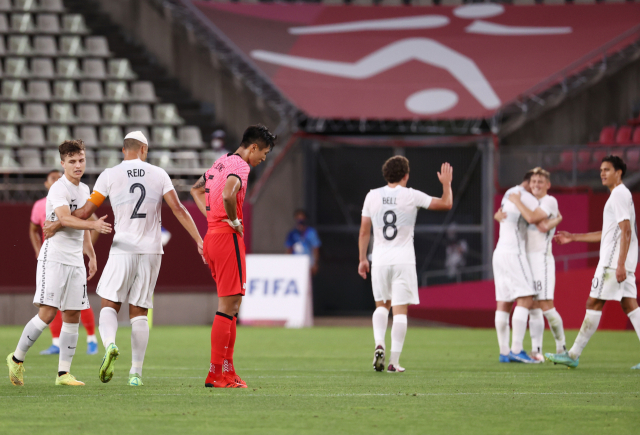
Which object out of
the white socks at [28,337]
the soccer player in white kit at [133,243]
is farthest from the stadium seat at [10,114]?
the soccer player in white kit at [133,243]

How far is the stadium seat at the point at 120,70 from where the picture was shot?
76.9 feet

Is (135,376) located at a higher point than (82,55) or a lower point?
lower

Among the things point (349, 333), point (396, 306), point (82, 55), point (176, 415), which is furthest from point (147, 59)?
point (176, 415)

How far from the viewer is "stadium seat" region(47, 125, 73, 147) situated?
21.9 metres

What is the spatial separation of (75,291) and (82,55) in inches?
681

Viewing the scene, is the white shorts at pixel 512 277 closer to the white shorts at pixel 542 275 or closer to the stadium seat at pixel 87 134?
the white shorts at pixel 542 275

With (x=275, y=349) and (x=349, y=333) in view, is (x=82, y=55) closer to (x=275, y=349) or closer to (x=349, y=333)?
(x=349, y=333)

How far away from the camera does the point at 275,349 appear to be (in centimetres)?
1259

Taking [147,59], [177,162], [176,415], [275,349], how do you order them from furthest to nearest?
[147,59] → [177,162] → [275,349] → [176,415]

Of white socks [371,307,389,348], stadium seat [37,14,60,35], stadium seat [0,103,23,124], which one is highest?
stadium seat [37,14,60,35]

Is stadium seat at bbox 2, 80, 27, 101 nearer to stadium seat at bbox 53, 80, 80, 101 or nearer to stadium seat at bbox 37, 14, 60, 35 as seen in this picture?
stadium seat at bbox 53, 80, 80, 101

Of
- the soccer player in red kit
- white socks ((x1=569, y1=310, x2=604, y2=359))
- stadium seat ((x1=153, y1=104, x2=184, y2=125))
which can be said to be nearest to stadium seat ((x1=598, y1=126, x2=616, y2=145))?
stadium seat ((x1=153, y1=104, x2=184, y2=125))

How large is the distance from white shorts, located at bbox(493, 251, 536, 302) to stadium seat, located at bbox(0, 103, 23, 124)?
15.4 metres

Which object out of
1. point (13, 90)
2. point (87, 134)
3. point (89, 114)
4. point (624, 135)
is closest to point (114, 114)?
point (89, 114)
